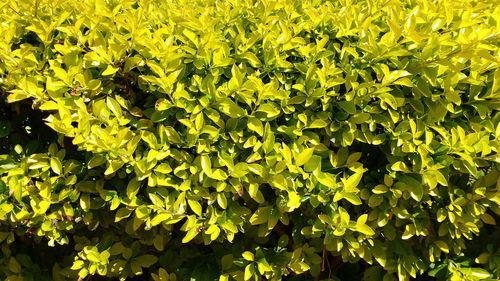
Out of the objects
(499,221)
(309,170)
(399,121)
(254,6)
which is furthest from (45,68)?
(499,221)

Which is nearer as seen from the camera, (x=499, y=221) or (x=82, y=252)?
(x=82, y=252)

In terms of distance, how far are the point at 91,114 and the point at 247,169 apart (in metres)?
0.79

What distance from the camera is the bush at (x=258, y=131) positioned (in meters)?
2.23

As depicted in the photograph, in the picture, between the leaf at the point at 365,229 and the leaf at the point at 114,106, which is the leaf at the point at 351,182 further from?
the leaf at the point at 114,106

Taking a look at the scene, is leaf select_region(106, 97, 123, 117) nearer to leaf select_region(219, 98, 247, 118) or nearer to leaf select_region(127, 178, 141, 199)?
leaf select_region(127, 178, 141, 199)

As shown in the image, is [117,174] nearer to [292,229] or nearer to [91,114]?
[91,114]

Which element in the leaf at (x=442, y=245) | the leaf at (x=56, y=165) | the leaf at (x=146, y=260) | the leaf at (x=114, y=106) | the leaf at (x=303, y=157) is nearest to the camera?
the leaf at (x=303, y=157)

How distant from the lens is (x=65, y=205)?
245cm

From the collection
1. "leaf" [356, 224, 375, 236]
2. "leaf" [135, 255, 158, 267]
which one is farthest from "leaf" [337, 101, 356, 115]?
"leaf" [135, 255, 158, 267]

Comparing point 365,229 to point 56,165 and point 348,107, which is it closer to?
point 348,107

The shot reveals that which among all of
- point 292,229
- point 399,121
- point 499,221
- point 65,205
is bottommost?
point 499,221

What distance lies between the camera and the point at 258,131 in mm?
2217

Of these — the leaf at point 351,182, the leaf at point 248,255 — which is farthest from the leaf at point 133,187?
the leaf at point 351,182

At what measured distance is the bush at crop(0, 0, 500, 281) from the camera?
7.31 feet
